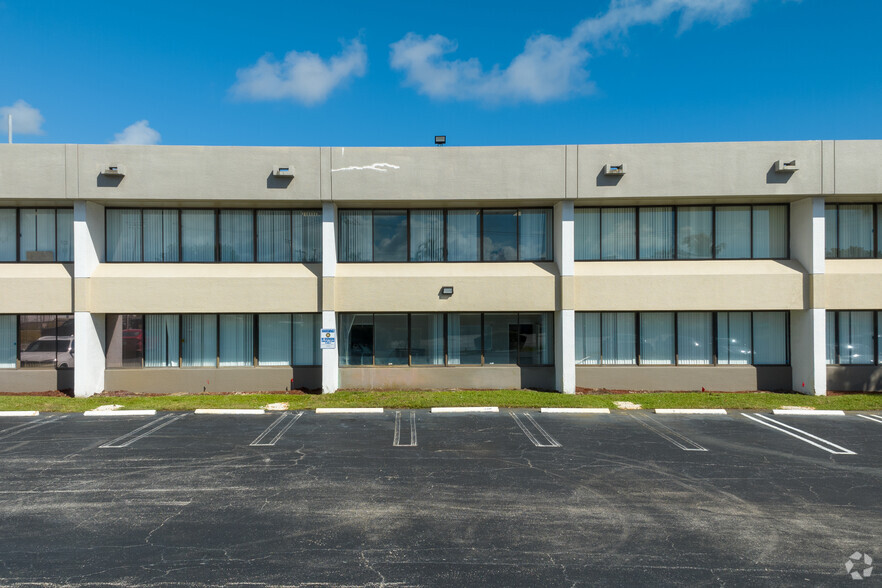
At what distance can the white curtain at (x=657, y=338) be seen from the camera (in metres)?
18.0

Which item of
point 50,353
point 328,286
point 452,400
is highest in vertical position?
point 328,286

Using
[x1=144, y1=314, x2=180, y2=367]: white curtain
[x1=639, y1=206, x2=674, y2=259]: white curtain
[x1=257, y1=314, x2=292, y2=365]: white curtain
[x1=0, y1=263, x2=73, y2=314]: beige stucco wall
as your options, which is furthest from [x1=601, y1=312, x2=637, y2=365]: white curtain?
[x1=0, y1=263, x2=73, y2=314]: beige stucco wall

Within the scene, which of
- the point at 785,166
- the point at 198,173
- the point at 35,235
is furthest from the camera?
the point at 35,235

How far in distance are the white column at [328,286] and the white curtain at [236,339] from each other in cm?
301

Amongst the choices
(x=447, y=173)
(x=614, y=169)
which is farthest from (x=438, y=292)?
(x=614, y=169)

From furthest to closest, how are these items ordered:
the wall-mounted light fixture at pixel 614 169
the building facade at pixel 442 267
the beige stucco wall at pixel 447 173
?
the beige stucco wall at pixel 447 173
the building facade at pixel 442 267
the wall-mounted light fixture at pixel 614 169

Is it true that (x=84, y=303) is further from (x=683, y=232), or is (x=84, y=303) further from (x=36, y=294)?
(x=683, y=232)

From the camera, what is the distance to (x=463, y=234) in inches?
712

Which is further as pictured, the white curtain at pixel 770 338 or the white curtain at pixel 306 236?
the white curtain at pixel 306 236

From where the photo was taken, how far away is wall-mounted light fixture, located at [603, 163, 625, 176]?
16297mm

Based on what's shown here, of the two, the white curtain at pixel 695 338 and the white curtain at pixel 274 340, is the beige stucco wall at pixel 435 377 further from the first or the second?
the white curtain at pixel 695 338

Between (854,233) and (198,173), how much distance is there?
22.6 metres

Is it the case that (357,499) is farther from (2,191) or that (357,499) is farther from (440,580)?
(2,191)

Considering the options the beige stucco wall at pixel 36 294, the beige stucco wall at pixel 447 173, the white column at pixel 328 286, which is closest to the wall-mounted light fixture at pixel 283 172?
the beige stucco wall at pixel 447 173
